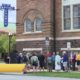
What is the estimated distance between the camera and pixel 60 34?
4269 cm

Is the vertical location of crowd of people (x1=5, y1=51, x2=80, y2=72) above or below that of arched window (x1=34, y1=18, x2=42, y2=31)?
below

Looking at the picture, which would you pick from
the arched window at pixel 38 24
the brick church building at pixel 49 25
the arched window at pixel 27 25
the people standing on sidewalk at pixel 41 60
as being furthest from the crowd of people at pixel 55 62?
the arched window at pixel 27 25

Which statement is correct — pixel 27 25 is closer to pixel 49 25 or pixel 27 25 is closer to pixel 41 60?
pixel 49 25

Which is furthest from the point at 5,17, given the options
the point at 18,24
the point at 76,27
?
the point at 76,27

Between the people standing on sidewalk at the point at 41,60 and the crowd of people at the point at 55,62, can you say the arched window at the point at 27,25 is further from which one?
the people standing on sidewalk at the point at 41,60

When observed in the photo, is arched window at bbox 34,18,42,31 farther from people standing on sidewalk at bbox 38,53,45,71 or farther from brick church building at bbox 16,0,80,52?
people standing on sidewalk at bbox 38,53,45,71

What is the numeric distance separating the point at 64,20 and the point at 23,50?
229 inches

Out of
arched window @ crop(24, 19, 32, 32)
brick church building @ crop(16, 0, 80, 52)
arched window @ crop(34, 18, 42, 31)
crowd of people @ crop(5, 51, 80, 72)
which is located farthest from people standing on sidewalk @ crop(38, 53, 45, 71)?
arched window @ crop(24, 19, 32, 32)

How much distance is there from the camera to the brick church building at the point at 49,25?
41.7 m

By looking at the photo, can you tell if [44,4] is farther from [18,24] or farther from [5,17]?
[5,17]

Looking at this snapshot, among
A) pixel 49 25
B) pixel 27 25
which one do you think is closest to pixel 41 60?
pixel 49 25

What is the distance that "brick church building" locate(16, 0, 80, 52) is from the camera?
1641 inches

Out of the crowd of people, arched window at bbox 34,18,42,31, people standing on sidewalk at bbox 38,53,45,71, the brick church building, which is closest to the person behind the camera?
the crowd of people

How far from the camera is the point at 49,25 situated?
140ft
